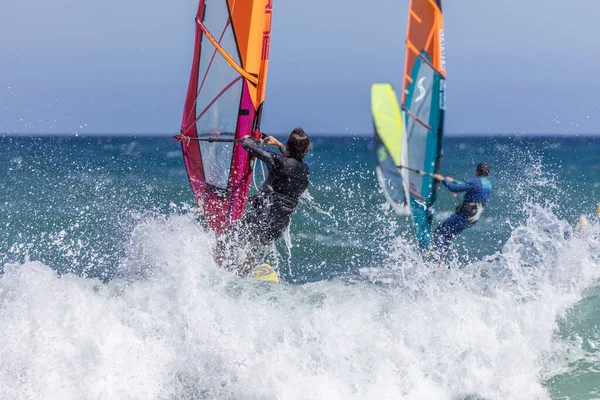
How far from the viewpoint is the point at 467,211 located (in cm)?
720

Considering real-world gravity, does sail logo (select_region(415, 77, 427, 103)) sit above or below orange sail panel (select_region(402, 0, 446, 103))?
below

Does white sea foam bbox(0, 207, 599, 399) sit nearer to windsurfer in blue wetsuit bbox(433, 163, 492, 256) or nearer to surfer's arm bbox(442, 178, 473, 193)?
surfer's arm bbox(442, 178, 473, 193)

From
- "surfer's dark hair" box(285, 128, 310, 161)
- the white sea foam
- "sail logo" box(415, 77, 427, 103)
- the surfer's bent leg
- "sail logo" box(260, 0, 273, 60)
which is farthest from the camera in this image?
the surfer's bent leg

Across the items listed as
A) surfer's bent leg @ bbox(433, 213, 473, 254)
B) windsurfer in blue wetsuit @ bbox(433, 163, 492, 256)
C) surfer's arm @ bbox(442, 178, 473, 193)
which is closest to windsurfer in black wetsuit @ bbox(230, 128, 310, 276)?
surfer's arm @ bbox(442, 178, 473, 193)

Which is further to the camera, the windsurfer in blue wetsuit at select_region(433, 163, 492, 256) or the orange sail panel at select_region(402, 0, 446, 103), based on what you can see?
the windsurfer in blue wetsuit at select_region(433, 163, 492, 256)

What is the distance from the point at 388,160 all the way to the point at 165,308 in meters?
2.73

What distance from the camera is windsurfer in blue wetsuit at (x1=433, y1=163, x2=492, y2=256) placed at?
710cm

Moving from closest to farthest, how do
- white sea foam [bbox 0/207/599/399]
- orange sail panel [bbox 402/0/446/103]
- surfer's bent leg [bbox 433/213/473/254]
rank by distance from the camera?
white sea foam [bbox 0/207/599/399] < orange sail panel [bbox 402/0/446/103] < surfer's bent leg [bbox 433/213/473/254]

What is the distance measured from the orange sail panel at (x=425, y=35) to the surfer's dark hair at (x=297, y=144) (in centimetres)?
173

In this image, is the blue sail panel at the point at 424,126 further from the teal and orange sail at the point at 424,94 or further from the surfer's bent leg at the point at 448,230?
the surfer's bent leg at the point at 448,230

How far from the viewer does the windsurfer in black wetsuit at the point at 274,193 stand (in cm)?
525

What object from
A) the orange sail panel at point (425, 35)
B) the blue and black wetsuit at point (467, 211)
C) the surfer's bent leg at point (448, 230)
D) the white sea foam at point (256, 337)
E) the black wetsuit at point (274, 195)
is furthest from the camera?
the surfer's bent leg at point (448, 230)

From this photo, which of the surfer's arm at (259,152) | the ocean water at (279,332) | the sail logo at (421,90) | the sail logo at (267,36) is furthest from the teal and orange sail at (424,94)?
the surfer's arm at (259,152)

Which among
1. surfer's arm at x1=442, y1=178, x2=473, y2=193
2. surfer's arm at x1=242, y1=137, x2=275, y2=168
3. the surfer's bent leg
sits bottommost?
the surfer's bent leg
